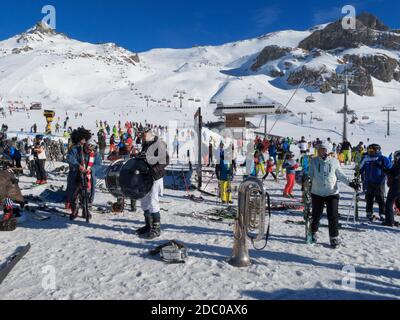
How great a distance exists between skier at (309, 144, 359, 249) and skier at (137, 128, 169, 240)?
8.85ft

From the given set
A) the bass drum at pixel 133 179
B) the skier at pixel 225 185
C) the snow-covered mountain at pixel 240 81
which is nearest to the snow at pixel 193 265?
the bass drum at pixel 133 179

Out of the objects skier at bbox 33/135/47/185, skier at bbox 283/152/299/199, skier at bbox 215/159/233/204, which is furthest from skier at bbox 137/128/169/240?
skier at bbox 33/135/47/185

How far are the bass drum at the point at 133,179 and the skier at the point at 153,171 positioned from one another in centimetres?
10

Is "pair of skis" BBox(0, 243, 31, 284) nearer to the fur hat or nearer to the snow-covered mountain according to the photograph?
the fur hat

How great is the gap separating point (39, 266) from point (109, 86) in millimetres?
132431

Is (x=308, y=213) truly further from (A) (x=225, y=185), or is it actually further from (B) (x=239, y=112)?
(B) (x=239, y=112)

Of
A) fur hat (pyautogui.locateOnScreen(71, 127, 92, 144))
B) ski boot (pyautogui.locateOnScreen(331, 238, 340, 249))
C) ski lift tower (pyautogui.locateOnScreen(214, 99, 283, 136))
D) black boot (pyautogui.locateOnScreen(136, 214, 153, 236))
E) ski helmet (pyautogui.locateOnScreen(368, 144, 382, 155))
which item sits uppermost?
ski lift tower (pyautogui.locateOnScreen(214, 99, 283, 136))

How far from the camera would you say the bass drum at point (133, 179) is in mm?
6766

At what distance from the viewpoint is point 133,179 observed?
6.86 metres

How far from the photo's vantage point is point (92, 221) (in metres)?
8.12

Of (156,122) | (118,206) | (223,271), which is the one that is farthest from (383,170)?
(156,122)

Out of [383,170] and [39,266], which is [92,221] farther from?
[383,170]

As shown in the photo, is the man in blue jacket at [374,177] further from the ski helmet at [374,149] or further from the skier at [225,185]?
the skier at [225,185]

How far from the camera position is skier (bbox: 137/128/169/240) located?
22.2ft
